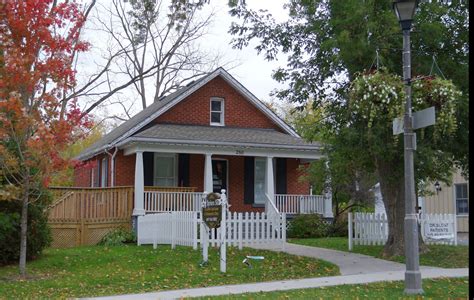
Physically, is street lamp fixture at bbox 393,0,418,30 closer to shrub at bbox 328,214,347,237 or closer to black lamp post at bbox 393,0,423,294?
black lamp post at bbox 393,0,423,294

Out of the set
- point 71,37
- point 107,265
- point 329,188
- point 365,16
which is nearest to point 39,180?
point 107,265

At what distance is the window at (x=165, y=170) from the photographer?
78.7 ft

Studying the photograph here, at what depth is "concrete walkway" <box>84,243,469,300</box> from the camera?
35.8 feet

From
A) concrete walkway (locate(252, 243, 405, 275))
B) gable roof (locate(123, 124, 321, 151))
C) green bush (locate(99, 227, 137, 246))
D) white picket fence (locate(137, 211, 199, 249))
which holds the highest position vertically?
gable roof (locate(123, 124, 321, 151))

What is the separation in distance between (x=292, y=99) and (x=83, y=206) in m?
8.46

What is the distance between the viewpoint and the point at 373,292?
1068cm

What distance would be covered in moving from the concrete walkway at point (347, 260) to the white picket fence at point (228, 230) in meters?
0.64

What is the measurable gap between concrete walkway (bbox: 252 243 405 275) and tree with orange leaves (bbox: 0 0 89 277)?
661 centimetres

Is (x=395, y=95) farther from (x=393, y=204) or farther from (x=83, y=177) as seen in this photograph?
(x=83, y=177)

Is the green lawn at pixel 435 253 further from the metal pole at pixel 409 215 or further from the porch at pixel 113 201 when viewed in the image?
the metal pole at pixel 409 215

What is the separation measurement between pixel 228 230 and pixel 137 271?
3.05 meters

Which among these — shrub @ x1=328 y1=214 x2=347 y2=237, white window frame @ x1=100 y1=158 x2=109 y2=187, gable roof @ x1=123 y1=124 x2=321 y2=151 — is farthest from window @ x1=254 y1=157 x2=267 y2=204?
white window frame @ x1=100 y1=158 x2=109 y2=187

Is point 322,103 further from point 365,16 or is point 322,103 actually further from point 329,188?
point 329,188

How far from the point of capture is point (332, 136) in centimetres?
1638
